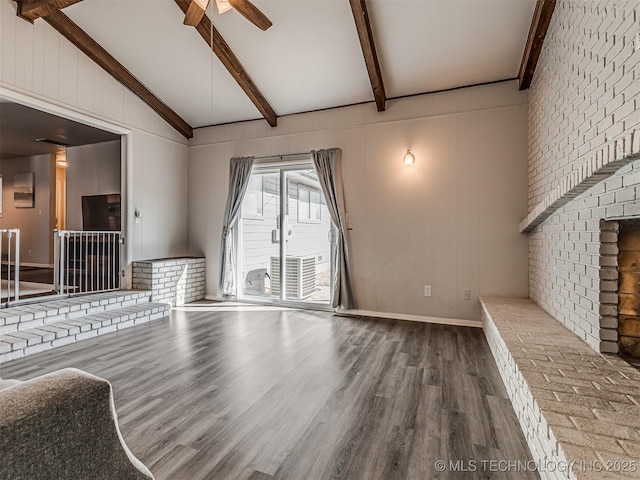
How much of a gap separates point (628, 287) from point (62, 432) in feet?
9.64

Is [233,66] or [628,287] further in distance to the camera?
[233,66]

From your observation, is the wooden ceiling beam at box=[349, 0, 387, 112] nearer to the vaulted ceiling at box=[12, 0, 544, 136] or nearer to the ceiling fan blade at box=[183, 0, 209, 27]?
the vaulted ceiling at box=[12, 0, 544, 136]

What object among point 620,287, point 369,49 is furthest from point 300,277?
point 620,287

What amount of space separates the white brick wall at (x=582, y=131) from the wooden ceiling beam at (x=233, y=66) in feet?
11.5

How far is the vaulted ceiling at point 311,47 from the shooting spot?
341 cm

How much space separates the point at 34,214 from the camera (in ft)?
24.8

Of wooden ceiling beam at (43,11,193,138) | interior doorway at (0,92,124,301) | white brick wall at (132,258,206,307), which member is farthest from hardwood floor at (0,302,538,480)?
wooden ceiling beam at (43,11,193,138)

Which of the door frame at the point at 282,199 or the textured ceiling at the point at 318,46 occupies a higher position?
the textured ceiling at the point at 318,46

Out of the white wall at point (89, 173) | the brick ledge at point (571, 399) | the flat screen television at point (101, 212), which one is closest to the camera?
the brick ledge at point (571, 399)

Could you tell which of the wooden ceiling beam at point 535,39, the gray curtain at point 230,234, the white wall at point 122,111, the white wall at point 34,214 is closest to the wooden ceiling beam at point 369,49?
the wooden ceiling beam at point 535,39

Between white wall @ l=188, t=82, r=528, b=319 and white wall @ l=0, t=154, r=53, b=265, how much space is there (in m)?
6.26

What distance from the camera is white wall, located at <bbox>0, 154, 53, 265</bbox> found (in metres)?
7.43

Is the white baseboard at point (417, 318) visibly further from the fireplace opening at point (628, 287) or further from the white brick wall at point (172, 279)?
the white brick wall at point (172, 279)

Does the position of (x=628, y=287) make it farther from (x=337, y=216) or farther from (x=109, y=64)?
(x=109, y=64)
